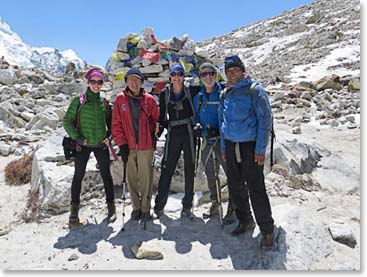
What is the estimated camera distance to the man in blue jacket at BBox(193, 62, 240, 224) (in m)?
5.53

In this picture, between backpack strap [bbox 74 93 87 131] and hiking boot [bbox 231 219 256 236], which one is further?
backpack strap [bbox 74 93 87 131]

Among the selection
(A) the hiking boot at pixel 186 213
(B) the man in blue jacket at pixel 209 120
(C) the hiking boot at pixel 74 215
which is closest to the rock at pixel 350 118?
(B) the man in blue jacket at pixel 209 120

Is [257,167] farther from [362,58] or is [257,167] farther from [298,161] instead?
[298,161]

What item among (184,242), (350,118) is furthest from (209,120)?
A: (350,118)

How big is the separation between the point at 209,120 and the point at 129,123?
4.33 ft

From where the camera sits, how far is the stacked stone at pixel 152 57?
9.14m

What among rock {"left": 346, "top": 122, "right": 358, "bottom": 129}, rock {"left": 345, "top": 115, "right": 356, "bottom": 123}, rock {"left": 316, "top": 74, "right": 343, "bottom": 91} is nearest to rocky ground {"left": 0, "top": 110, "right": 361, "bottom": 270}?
rock {"left": 346, "top": 122, "right": 358, "bottom": 129}

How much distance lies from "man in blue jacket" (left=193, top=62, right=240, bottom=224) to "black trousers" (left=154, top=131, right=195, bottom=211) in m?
0.25

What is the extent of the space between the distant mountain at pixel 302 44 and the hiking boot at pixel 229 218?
19.7m

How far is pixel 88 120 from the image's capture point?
5.76 metres

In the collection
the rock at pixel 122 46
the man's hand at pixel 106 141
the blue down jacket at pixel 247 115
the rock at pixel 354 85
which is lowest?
the man's hand at pixel 106 141

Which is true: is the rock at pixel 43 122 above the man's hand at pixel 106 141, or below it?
above

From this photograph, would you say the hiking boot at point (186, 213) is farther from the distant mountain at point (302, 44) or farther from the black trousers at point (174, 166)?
the distant mountain at point (302, 44)

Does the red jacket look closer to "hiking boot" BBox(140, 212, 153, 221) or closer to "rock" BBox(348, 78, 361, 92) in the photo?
"hiking boot" BBox(140, 212, 153, 221)
